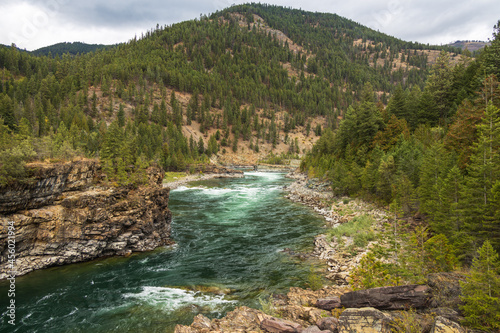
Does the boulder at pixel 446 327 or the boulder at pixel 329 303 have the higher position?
the boulder at pixel 446 327

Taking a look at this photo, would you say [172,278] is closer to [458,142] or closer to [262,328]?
[262,328]

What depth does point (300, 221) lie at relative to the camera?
3244cm

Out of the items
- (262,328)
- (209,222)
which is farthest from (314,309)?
(209,222)

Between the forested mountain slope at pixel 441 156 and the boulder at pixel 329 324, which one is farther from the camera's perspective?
the forested mountain slope at pixel 441 156

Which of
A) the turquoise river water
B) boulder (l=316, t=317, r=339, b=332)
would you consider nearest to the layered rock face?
the turquoise river water

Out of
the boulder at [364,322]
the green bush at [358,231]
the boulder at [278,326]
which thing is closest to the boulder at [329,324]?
the boulder at [364,322]

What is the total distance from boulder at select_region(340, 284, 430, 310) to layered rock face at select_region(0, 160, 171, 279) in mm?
19371

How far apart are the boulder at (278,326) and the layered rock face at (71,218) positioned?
54.2ft

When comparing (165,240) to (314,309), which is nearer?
(314,309)

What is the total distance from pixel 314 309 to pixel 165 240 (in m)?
18.0

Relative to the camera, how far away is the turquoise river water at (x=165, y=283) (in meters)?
13.2

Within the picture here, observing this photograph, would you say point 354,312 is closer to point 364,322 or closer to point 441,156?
point 364,322

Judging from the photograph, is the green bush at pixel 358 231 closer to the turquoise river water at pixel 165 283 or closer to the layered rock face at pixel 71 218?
the turquoise river water at pixel 165 283

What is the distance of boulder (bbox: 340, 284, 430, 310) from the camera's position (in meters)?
9.63
